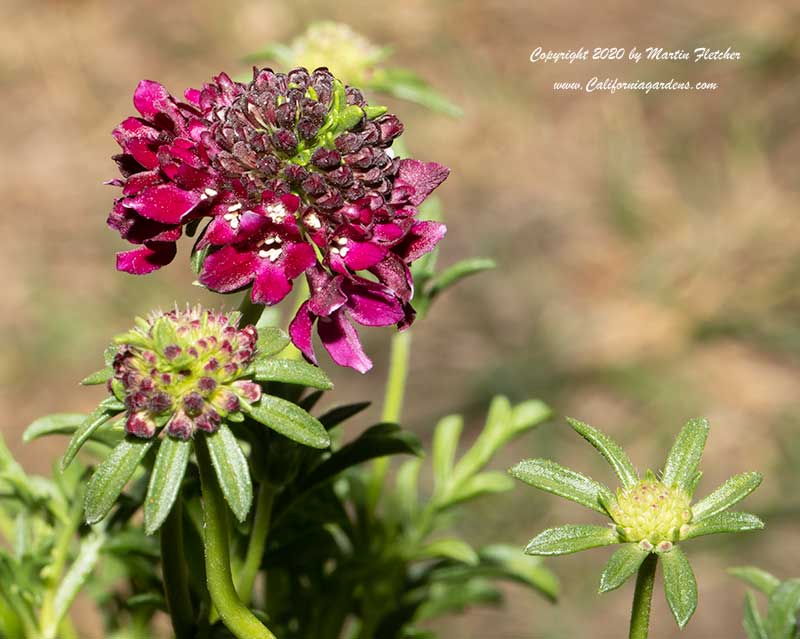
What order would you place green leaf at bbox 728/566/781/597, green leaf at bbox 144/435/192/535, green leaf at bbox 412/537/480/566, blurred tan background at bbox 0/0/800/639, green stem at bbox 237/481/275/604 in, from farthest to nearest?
1. blurred tan background at bbox 0/0/800/639
2. green leaf at bbox 412/537/480/566
3. green leaf at bbox 728/566/781/597
4. green stem at bbox 237/481/275/604
5. green leaf at bbox 144/435/192/535

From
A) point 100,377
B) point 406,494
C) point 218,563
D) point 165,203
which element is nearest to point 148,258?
point 165,203

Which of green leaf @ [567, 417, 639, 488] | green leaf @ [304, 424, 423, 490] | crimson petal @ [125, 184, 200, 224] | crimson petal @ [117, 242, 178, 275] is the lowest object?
green leaf @ [567, 417, 639, 488]

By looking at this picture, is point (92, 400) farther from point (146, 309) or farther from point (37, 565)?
point (37, 565)

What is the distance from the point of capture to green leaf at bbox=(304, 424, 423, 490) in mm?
1926

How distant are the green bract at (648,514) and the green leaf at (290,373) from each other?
289mm

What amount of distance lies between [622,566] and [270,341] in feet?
1.87

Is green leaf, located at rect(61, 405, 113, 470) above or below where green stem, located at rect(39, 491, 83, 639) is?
above

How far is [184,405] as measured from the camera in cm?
150

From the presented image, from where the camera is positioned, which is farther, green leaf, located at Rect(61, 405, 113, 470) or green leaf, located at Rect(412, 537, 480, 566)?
green leaf, located at Rect(412, 537, 480, 566)

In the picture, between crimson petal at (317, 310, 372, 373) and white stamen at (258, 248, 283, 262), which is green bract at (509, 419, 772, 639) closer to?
crimson petal at (317, 310, 372, 373)

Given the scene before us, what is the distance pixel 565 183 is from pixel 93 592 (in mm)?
4130

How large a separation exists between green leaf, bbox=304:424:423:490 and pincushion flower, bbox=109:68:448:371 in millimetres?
279

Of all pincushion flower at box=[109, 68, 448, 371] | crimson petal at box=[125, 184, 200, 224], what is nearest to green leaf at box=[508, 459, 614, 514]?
pincushion flower at box=[109, 68, 448, 371]

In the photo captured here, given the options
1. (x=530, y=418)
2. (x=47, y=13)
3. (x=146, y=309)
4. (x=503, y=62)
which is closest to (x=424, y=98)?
(x=530, y=418)
